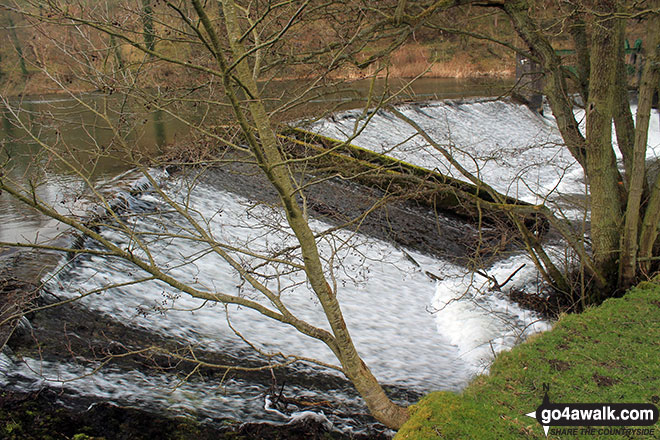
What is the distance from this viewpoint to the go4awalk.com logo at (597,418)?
359 cm

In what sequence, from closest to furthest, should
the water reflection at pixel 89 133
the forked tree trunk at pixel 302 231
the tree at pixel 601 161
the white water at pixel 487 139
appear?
the forked tree trunk at pixel 302 231, the water reflection at pixel 89 133, the tree at pixel 601 161, the white water at pixel 487 139

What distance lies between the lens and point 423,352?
5793 mm

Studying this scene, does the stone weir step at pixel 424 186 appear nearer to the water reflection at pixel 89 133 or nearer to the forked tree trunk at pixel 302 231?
the water reflection at pixel 89 133

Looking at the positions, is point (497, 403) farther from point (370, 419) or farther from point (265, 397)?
point (265, 397)

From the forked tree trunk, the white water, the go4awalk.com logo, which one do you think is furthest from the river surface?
the white water

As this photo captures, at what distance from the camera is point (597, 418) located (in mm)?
3756

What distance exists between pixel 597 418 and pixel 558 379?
0.49 metres

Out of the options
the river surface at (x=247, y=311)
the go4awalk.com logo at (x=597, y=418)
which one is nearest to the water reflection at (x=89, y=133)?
the river surface at (x=247, y=311)

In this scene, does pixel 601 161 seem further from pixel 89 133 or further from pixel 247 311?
pixel 89 133

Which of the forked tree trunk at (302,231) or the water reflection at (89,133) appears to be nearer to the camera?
the forked tree trunk at (302,231)

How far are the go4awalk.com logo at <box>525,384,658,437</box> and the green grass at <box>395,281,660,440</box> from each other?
0.06 meters

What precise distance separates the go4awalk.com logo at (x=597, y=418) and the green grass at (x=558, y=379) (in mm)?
56

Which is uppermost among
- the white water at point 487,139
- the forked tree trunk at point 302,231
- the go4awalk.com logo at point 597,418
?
the white water at point 487,139

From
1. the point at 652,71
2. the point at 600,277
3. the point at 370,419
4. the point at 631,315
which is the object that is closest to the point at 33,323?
the point at 370,419
